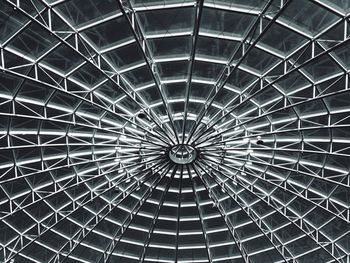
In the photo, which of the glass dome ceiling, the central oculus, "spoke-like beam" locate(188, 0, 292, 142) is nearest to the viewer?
"spoke-like beam" locate(188, 0, 292, 142)

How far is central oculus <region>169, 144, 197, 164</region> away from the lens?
35562 millimetres

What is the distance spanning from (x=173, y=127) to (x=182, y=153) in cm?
439

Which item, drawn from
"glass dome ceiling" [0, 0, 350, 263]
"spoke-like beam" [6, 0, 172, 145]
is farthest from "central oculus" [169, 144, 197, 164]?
"spoke-like beam" [6, 0, 172, 145]

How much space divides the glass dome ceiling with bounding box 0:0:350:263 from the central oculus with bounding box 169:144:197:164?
173mm

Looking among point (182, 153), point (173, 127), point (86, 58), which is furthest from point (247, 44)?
point (182, 153)

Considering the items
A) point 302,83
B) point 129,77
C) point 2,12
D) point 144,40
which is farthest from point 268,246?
point 2,12

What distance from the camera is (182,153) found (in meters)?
37.0

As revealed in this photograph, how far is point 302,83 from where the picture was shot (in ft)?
109

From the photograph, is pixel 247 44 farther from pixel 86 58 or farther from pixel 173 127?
pixel 86 58

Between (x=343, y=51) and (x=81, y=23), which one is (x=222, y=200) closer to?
(x=343, y=51)

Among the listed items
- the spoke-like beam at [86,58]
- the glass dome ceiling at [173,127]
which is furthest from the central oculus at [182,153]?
the spoke-like beam at [86,58]

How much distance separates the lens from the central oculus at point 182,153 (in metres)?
35.6

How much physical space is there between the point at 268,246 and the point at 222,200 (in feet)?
21.4

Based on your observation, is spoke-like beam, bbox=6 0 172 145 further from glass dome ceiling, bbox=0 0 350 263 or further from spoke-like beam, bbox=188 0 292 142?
spoke-like beam, bbox=188 0 292 142
